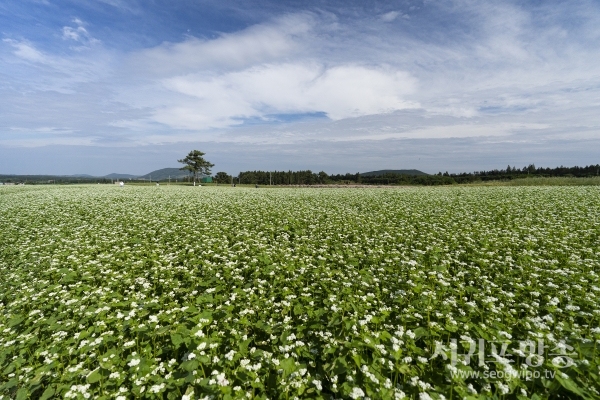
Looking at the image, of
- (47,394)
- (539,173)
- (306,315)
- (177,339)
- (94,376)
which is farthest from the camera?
(539,173)

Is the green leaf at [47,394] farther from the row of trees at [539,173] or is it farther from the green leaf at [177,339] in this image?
the row of trees at [539,173]

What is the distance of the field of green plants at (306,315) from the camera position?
12.8 feet

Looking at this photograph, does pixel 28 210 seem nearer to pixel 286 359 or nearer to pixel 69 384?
pixel 69 384

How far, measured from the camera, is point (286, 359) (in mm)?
4262

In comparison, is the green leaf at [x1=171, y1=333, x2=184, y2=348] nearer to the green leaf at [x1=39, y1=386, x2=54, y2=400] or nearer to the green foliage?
the green leaf at [x1=39, y1=386, x2=54, y2=400]

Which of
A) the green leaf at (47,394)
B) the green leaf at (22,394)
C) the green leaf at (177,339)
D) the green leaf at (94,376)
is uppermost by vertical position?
the green leaf at (177,339)

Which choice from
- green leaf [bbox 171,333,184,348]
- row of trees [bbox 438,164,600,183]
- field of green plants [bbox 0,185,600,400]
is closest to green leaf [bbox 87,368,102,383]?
field of green plants [bbox 0,185,600,400]

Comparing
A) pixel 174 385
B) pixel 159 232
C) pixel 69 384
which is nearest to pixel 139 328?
pixel 69 384

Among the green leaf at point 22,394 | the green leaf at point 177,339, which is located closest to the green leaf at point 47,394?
the green leaf at point 22,394

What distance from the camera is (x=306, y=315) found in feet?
19.1

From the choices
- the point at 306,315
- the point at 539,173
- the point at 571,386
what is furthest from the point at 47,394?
the point at 539,173

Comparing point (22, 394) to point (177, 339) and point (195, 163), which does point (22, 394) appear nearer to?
point (177, 339)

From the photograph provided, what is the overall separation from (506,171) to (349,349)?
372 ft

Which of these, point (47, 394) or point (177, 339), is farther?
point (177, 339)
